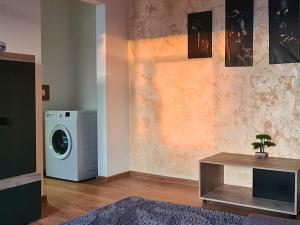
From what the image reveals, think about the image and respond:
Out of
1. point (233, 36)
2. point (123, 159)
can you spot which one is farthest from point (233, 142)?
point (123, 159)

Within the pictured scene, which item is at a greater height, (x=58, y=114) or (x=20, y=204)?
(x=58, y=114)

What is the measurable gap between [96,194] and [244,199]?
5.50 feet

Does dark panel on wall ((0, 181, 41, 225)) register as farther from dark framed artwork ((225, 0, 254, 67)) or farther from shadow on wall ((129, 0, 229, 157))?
dark framed artwork ((225, 0, 254, 67))

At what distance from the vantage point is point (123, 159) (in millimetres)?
4867

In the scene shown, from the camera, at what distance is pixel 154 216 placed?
312 cm

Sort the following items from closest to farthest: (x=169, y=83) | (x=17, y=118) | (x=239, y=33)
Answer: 1. (x=17, y=118)
2. (x=239, y=33)
3. (x=169, y=83)

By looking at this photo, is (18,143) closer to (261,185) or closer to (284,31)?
(261,185)

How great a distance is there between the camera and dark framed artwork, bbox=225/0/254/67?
3.90 m

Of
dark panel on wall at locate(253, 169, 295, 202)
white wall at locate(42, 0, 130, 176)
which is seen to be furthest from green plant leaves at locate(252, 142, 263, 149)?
white wall at locate(42, 0, 130, 176)

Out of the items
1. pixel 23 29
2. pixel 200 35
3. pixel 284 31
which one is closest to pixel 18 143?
pixel 23 29

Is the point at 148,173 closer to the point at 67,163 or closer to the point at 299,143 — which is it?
the point at 67,163

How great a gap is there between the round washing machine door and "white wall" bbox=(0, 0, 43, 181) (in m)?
1.11

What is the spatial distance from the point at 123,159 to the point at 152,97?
0.97 metres

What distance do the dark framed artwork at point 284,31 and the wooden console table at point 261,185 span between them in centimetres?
111
